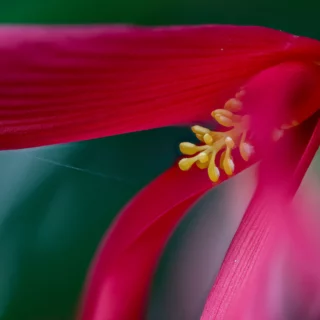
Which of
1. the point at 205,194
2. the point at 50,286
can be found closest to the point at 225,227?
the point at 205,194

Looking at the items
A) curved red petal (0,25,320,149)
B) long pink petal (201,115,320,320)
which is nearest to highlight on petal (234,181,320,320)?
long pink petal (201,115,320,320)

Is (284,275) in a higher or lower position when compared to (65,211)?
lower

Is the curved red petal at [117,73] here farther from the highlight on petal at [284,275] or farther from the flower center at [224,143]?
the highlight on petal at [284,275]

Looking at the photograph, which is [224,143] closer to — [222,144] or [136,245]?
[222,144]

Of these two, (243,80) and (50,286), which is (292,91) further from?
(50,286)

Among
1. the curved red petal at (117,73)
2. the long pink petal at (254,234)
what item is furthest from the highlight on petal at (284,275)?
the curved red petal at (117,73)

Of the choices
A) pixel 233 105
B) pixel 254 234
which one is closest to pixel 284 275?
pixel 254 234
